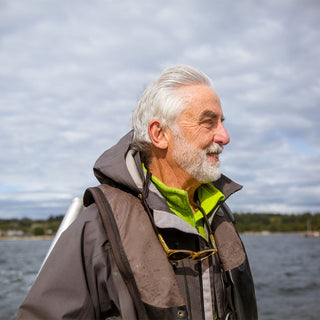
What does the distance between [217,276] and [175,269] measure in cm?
31

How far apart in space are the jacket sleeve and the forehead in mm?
880

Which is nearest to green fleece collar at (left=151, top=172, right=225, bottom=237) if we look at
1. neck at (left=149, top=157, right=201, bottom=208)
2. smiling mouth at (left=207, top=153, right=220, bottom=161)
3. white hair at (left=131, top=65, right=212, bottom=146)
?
neck at (left=149, top=157, right=201, bottom=208)

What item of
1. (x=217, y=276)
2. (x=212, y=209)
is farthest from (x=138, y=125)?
(x=217, y=276)

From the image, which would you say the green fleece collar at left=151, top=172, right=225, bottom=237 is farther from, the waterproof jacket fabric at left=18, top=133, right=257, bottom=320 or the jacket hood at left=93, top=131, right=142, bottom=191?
the jacket hood at left=93, top=131, right=142, bottom=191

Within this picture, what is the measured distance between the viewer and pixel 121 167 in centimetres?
221

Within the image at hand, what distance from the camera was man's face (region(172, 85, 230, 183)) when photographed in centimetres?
236

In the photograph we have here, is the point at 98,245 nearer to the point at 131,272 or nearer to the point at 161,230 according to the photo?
the point at 131,272

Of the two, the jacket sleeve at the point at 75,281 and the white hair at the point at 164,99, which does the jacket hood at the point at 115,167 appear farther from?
the jacket sleeve at the point at 75,281

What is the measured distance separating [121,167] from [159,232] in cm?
43

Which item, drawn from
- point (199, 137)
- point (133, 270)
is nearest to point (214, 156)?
point (199, 137)

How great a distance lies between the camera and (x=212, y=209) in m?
2.48

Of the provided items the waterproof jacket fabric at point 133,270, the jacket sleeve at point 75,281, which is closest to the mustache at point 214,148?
the waterproof jacket fabric at point 133,270

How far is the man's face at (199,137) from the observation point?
2.36m

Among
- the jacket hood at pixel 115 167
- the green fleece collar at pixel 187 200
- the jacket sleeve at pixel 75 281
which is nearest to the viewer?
the jacket sleeve at pixel 75 281
